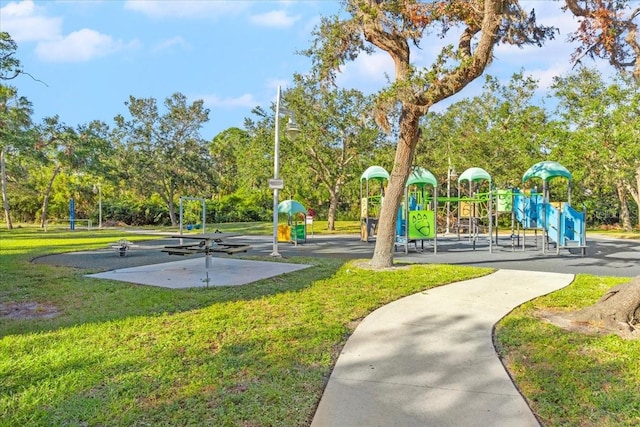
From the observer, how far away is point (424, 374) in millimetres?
3361

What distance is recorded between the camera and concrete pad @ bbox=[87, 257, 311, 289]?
7.26m

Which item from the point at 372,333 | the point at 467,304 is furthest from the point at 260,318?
the point at 467,304

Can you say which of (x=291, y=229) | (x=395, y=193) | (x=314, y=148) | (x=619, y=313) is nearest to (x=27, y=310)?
(x=395, y=193)

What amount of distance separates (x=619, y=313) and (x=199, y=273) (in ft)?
21.4

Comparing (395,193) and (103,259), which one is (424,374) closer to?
(395,193)

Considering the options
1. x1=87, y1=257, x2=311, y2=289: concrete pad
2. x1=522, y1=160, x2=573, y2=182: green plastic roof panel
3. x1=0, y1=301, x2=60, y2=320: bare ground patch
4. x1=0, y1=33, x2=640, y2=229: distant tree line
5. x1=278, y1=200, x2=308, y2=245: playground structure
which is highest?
x1=0, y1=33, x2=640, y2=229: distant tree line

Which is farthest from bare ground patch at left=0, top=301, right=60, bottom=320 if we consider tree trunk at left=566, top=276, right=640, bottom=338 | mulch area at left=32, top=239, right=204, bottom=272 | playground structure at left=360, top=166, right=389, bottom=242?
playground structure at left=360, top=166, right=389, bottom=242

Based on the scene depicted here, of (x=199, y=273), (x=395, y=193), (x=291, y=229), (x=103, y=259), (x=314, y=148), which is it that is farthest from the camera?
(x=314, y=148)

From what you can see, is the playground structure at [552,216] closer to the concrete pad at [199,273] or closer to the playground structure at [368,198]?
the playground structure at [368,198]

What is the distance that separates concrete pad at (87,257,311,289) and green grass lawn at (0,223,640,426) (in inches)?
31.8

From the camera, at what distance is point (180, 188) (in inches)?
1329

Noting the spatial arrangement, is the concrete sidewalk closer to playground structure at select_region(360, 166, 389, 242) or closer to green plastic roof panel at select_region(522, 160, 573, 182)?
green plastic roof panel at select_region(522, 160, 573, 182)

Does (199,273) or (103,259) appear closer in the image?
(199,273)

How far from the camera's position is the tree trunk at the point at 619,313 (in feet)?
14.9
